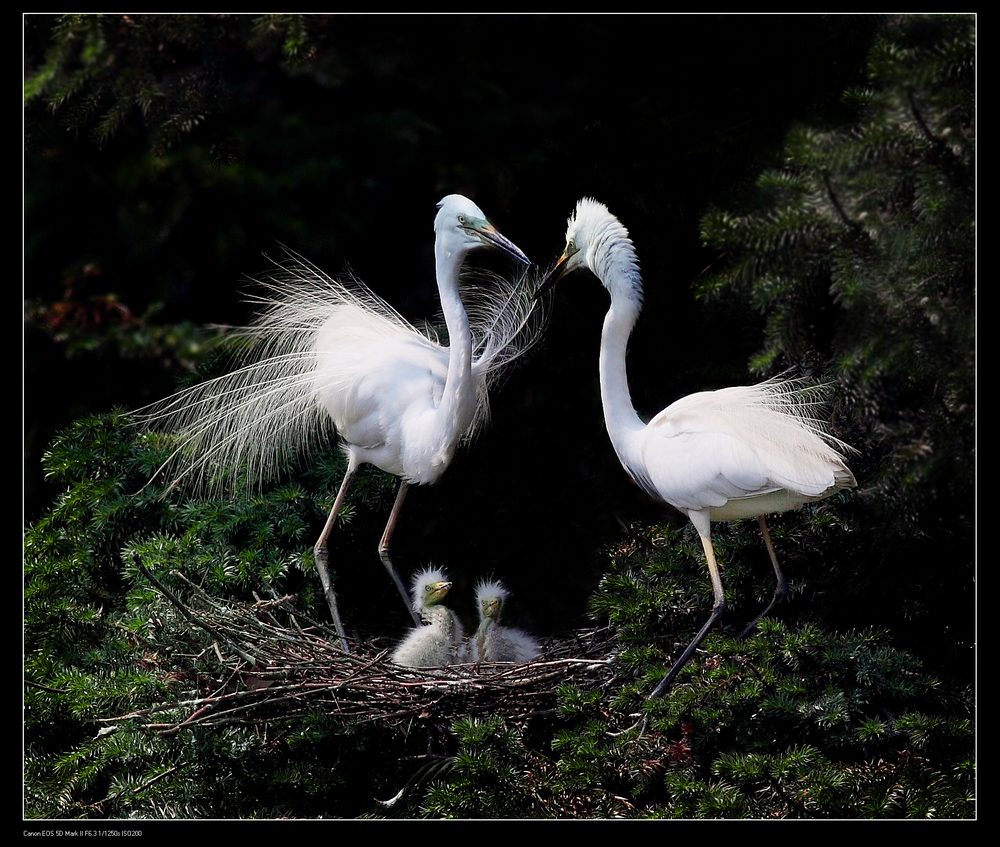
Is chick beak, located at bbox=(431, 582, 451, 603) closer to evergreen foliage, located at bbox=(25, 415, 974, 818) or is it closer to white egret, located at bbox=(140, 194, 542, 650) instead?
white egret, located at bbox=(140, 194, 542, 650)

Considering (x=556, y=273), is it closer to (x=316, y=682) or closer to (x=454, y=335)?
(x=454, y=335)

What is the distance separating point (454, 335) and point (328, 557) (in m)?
0.64

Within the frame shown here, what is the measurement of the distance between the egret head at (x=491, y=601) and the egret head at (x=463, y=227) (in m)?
0.81

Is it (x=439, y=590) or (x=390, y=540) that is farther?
(x=390, y=540)

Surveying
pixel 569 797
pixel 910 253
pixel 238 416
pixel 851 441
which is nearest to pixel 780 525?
pixel 851 441

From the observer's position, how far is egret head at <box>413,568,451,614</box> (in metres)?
2.55

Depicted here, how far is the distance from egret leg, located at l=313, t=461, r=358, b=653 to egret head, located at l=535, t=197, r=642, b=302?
819 mm

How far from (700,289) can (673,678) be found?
957mm

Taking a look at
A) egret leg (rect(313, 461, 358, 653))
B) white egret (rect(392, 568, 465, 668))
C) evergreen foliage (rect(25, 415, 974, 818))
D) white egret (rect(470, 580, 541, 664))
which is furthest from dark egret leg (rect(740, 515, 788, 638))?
egret leg (rect(313, 461, 358, 653))

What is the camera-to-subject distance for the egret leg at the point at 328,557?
2551 mm

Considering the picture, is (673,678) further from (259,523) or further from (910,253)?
(259,523)

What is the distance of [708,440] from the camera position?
7.24 ft

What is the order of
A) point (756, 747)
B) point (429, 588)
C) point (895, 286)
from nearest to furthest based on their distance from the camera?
point (756, 747)
point (895, 286)
point (429, 588)

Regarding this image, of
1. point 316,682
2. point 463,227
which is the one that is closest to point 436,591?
point 316,682
